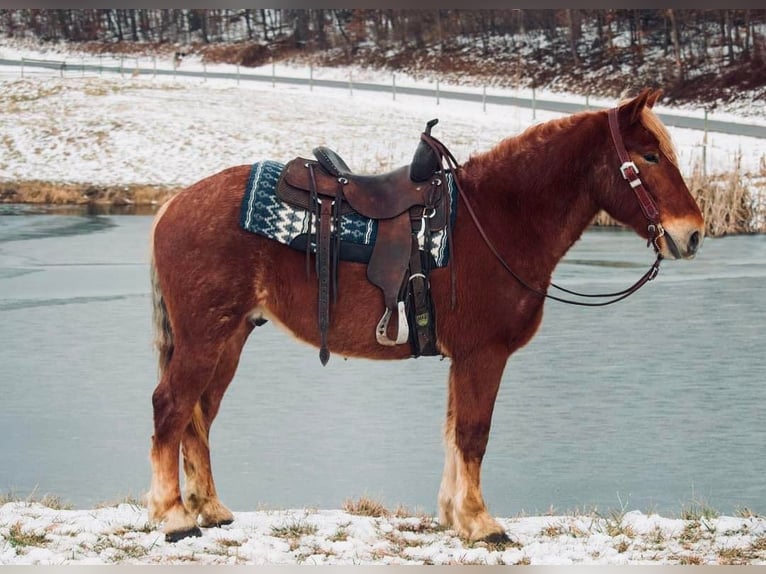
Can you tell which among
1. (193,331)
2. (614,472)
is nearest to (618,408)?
(614,472)

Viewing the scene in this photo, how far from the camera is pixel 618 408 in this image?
1019 centimetres

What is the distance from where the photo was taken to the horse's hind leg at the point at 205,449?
619 cm

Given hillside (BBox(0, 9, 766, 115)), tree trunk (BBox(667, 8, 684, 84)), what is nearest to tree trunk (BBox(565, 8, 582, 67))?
hillside (BBox(0, 9, 766, 115))

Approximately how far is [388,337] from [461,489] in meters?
0.86

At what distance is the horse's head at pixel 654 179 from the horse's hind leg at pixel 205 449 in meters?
2.15

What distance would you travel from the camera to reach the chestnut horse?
594 cm

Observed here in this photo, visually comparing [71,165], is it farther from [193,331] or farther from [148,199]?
[193,331]

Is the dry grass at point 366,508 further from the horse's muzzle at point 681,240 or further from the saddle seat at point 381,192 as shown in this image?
the horse's muzzle at point 681,240

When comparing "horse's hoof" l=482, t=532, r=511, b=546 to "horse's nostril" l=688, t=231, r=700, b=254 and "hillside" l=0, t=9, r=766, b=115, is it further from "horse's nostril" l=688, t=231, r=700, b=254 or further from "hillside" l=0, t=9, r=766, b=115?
"hillside" l=0, t=9, r=766, b=115

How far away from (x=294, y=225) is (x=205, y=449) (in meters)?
1.28

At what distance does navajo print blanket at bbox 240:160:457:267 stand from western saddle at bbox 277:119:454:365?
0.10 ft

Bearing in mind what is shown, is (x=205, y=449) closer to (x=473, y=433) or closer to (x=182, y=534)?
(x=182, y=534)

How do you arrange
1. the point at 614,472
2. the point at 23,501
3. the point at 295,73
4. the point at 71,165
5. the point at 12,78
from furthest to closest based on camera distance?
the point at 295,73 < the point at 12,78 < the point at 71,165 < the point at 614,472 < the point at 23,501

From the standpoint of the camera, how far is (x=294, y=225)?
6.04m
